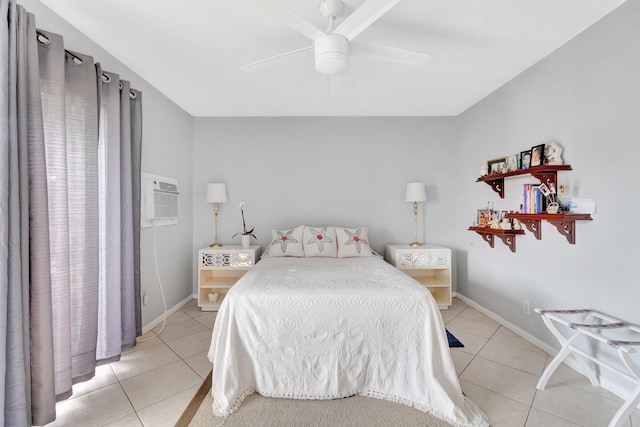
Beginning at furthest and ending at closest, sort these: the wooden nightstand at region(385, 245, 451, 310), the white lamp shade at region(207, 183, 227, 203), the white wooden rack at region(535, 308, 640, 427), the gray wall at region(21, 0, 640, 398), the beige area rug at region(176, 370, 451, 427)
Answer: the white lamp shade at region(207, 183, 227, 203) → the wooden nightstand at region(385, 245, 451, 310) → the gray wall at region(21, 0, 640, 398) → the beige area rug at region(176, 370, 451, 427) → the white wooden rack at region(535, 308, 640, 427)

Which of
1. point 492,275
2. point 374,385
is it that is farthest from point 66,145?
point 492,275

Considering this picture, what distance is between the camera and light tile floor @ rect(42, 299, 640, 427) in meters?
1.50

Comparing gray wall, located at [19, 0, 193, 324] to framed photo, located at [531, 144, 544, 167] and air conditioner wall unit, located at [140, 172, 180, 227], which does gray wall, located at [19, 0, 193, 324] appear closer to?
air conditioner wall unit, located at [140, 172, 180, 227]

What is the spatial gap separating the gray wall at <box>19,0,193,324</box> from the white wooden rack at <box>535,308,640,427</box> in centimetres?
316

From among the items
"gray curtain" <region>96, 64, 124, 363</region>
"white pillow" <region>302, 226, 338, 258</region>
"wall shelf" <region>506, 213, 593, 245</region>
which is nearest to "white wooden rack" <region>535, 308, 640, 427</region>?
"wall shelf" <region>506, 213, 593, 245</region>

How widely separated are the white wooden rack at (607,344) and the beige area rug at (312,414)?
84 centimetres

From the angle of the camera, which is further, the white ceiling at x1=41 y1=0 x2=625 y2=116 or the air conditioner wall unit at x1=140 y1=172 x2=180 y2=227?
the air conditioner wall unit at x1=140 y1=172 x2=180 y2=227

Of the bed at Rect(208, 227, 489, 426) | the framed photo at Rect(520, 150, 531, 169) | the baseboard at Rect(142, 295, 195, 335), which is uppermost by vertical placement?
the framed photo at Rect(520, 150, 531, 169)

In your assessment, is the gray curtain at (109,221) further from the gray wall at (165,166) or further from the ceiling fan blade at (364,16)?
the ceiling fan blade at (364,16)

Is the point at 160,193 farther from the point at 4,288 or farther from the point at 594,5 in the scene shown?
the point at 594,5

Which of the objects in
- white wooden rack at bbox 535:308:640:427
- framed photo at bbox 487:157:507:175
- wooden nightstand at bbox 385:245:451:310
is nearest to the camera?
white wooden rack at bbox 535:308:640:427

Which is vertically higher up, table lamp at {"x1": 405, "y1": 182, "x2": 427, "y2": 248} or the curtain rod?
the curtain rod

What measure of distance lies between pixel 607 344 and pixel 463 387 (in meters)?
0.83

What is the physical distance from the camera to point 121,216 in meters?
2.07
